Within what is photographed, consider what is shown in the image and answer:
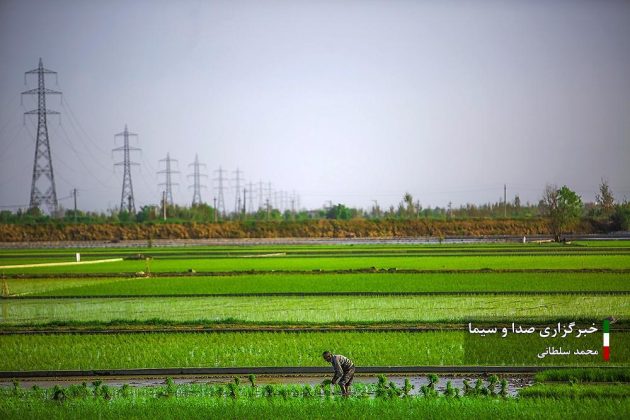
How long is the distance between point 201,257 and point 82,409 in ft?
117

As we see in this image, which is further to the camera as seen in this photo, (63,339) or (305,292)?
(305,292)

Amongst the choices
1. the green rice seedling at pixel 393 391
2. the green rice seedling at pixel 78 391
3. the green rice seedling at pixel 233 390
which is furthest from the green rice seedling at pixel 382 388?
the green rice seedling at pixel 78 391

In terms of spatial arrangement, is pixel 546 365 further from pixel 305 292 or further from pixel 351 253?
pixel 351 253

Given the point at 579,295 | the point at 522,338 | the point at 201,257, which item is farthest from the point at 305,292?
the point at 201,257

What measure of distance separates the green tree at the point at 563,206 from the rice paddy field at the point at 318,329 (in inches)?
208

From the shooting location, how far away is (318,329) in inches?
679

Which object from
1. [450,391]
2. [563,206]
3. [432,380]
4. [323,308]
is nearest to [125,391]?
[432,380]

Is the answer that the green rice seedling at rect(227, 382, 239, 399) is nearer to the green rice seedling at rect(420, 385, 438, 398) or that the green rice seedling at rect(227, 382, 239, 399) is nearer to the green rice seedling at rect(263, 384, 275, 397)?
the green rice seedling at rect(263, 384, 275, 397)

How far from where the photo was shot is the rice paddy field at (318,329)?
10.7m

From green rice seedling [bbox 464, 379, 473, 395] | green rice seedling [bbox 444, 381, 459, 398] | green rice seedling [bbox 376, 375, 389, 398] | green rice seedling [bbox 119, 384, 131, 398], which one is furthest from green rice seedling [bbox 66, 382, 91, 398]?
green rice seedling [bbox 464, 379, 473, 395]

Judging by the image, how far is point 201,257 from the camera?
46.1 m

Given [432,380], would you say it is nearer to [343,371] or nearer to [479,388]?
[479,388]

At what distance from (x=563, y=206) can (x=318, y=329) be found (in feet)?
100

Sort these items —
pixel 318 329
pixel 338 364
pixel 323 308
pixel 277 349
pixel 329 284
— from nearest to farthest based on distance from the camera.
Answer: pixel 338 364 < pixel 277 349 < pixel 318 329 < pixel 323 308 < pixel 329 284
